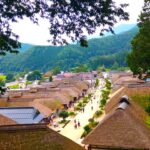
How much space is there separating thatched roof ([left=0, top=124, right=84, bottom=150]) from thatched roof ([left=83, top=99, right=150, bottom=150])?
16.0 ft

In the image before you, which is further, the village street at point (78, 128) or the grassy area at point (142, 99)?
the village street at point (78, 128)

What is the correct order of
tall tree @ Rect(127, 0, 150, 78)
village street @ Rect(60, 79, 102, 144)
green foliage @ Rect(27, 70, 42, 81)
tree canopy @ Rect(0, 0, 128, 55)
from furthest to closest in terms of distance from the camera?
1. green foliage @ Rect(27, 70, 42, 81)
2. village street @ Rect(60, 79, 102, 144)
3. tall tree @ Rect(127, 0, 150, 78)
4. tree canopy @ Rect(0, 0, 128, 55)

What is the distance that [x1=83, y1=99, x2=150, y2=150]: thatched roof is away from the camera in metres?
22.7

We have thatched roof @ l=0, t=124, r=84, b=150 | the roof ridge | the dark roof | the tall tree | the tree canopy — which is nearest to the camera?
the tree canopy

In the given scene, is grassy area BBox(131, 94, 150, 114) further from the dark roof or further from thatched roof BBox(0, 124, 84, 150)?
thatched roof BBox(0, 124, 84, 150)

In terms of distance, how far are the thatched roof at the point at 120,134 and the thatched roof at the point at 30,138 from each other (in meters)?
4.88

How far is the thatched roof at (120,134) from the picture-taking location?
22719mm

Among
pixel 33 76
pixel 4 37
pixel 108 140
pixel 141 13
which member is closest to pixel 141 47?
pixel 141 13

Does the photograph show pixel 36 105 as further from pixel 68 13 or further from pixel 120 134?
pixel 68 13

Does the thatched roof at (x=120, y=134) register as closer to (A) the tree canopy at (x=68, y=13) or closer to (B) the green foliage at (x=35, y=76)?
(A) the tree canopy at (x=68, y=13)

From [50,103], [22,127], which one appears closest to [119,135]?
[22,127]

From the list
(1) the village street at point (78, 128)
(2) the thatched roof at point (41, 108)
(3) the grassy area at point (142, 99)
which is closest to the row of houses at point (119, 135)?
(1) the village street at point (78, 128)

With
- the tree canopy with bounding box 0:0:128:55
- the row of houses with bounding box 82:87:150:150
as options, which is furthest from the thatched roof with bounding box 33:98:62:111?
the tree canopy with bounding box 0:0:128:55

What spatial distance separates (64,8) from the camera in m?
9.36
